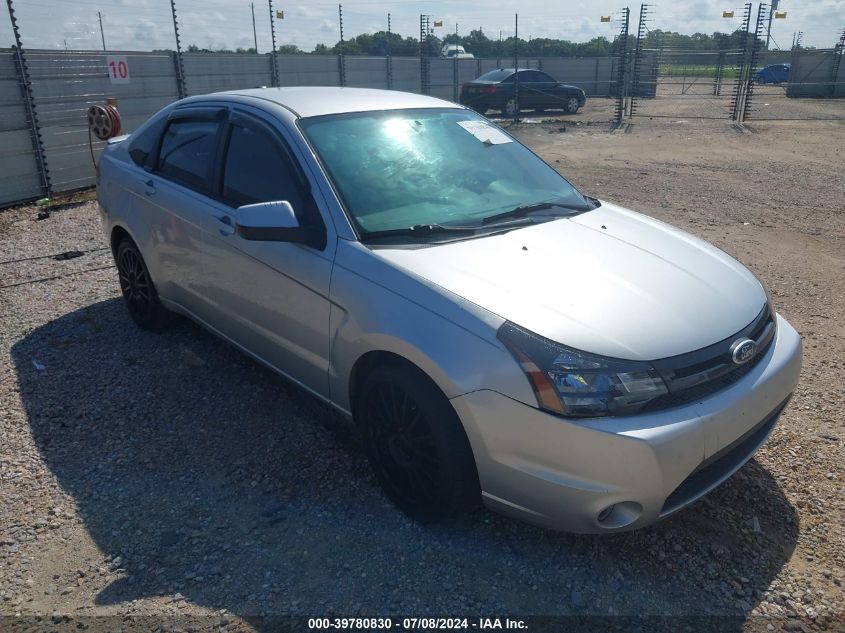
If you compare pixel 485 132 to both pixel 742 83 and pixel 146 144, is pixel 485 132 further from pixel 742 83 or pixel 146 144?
pixel 742 83

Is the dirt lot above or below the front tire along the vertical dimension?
below

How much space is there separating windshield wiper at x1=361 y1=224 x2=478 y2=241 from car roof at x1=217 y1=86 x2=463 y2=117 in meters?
0.92

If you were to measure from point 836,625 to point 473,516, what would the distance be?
140 cm

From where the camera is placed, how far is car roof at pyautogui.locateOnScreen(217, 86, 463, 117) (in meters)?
3.67

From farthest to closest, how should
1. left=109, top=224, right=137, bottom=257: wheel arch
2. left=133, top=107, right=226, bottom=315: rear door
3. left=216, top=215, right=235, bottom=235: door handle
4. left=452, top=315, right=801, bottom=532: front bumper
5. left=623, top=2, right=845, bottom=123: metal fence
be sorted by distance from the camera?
1. left=623, top=2, right=845, bottom=123: metal fence
2. left=109, top=224, right=137, bottom=257: wheel arch
3. left=133, top=107, right=226, bottom=315: rear door
4. left=216, top=215, right=235, bottom=235: door handle
5. left=452, top=315, right=801, bottom=532: front bumper

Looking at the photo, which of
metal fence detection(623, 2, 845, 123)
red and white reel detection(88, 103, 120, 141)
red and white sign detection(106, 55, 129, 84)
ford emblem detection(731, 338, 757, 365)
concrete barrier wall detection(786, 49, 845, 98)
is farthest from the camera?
concrete barrier wall detection(786, 49, 845, 98)

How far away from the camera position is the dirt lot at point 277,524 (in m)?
2.56

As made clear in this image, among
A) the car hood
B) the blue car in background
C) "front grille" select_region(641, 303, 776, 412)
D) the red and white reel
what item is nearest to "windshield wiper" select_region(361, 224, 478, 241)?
the car hood

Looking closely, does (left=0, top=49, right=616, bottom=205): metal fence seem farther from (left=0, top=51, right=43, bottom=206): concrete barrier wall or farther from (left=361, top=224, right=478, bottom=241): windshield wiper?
(left=361, top=224, right=478, bottom=241): windshield wiper

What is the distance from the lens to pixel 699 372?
2.51 meters

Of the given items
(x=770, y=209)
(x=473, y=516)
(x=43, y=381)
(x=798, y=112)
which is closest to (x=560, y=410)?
(x=473, y=516)

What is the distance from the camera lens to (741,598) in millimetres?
2547

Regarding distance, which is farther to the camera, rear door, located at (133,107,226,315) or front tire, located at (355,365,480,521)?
rear door, located at (133,107,226,315)

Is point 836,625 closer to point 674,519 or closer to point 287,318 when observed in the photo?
point 674,519
